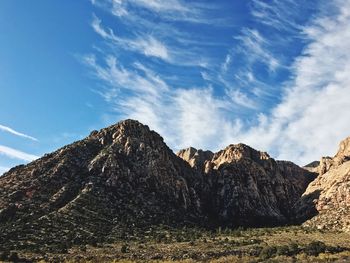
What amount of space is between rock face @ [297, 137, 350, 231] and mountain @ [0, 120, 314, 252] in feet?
24.5

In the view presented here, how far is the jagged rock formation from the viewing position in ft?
454

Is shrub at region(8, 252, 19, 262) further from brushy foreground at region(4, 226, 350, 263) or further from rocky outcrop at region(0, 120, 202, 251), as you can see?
rocky outcrop at region(0, 120, 202, 251)

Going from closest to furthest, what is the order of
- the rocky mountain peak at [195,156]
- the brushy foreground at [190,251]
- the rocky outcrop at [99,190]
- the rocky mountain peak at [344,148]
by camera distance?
the brushy foreground at [190,251]
the rocky outcrop at [99,190]
the rocky mountain peak at [195,156]
the rocky mountain peak at [344,148]

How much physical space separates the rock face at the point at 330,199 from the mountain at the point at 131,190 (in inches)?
294

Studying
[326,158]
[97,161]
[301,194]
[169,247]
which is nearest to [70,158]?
[97,161]

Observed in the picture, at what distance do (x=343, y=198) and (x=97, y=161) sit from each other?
229 ft

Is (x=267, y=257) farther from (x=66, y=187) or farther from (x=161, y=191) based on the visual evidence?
(x=161, y=191)

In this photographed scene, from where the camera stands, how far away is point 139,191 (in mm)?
117438

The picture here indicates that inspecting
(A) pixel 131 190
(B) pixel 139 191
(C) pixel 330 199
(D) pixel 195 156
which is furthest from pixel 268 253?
(D) pixel 195 156

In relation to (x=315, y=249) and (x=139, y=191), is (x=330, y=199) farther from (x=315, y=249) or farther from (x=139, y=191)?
(x=315, y=249)

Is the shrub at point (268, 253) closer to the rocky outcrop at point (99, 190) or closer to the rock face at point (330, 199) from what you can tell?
the rocky outcrop at point (99, 190)

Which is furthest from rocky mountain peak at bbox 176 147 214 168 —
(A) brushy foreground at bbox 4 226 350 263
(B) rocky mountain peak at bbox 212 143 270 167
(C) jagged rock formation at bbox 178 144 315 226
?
(A) brushy foreground at bbox 4 226 350 263

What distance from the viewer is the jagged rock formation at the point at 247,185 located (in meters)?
138

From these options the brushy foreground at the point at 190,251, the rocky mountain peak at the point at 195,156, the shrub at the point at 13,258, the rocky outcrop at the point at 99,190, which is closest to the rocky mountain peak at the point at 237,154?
the rocky mountain peak at the point at 195,156
